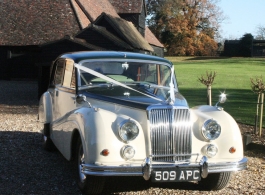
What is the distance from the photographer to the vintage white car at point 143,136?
5777 mm

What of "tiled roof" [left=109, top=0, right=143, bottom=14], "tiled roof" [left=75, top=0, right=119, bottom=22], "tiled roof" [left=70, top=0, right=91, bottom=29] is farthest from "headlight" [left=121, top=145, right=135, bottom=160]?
"tiled roof" [left=109, top=0, right=143, bottom=14]

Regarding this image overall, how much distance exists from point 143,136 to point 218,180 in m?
1.32

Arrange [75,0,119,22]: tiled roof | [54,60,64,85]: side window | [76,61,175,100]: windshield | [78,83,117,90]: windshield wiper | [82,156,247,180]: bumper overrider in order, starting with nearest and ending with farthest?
[82,156,247,180]: bumper overrider, [76,61,175,100]: windshield, [78,83,117,90]: windshield wiper, [54,60,64,85]: side window, [75,0,119,22]: tiled roof

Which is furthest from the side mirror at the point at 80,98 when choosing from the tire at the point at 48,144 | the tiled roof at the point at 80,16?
the tiled roof at the point at 80,16

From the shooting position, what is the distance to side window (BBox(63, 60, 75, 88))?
7404 mm

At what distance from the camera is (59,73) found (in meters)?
8.43

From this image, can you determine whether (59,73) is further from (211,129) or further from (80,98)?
(211,129)

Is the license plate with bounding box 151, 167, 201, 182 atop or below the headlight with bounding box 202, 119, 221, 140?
below

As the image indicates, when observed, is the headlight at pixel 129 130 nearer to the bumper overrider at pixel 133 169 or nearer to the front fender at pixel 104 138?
the front fender at pixel 104 138

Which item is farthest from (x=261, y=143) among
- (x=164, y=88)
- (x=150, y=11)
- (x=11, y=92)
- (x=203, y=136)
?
(x=150, y=11)

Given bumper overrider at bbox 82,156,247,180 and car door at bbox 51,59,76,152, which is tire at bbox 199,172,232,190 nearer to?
bumper overrider at bbox 82,156,247,180

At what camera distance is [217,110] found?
262 inches

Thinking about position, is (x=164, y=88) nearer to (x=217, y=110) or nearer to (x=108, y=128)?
(x=217, y=110)

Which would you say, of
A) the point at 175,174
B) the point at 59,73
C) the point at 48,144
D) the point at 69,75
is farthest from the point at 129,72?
the point at 48,144
